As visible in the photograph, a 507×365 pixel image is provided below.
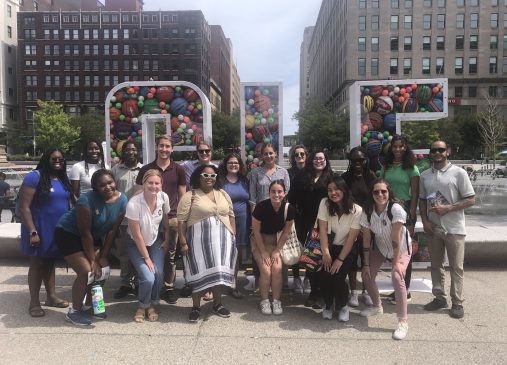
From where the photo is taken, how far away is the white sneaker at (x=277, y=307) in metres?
4.73

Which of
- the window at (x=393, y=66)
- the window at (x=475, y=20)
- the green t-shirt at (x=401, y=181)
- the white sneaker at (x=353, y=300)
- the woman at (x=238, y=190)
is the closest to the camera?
the white sneaker at (x=353, y=300)

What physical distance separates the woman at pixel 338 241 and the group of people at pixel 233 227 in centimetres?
1

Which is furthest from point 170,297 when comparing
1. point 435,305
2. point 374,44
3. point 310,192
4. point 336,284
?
point 374,44

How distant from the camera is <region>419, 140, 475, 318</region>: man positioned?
4.70 meters

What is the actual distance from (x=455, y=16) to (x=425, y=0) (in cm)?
533

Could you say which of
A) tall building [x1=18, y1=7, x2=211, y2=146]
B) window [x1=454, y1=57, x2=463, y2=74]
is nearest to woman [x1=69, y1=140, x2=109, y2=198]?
window [x1=454, y1=57, x2=463, y2=74]

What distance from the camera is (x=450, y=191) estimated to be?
473cm

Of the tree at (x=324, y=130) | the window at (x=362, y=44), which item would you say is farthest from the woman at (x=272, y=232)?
the window at (x=362, y=44)

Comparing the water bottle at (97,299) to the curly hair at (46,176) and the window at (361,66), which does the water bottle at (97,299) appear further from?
the window at (361,66)

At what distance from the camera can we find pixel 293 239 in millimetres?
4953

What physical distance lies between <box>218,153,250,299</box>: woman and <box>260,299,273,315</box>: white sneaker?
579 mm

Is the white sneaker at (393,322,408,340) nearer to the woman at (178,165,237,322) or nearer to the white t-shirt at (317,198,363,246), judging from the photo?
the white t-shirt at (317,198,363,246)

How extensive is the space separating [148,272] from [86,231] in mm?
753

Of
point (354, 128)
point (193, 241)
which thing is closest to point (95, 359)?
point (193, 241)
